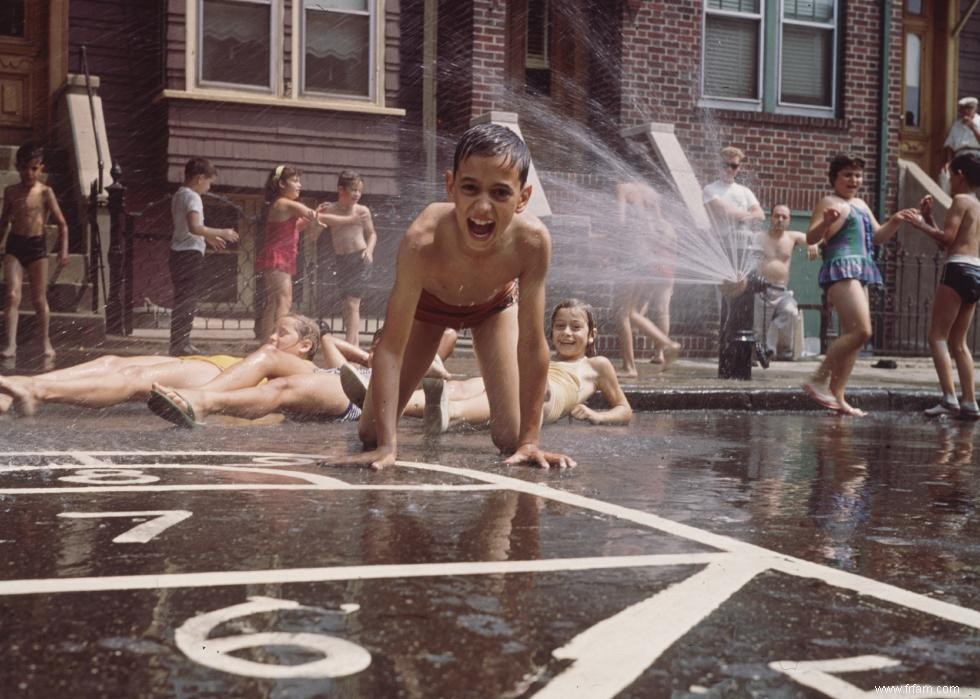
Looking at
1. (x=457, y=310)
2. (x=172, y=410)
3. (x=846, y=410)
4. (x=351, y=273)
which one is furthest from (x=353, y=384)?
(x=351, y=273)

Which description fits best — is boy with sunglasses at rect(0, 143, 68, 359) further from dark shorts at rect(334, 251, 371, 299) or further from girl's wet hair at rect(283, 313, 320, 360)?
girl's wet hair at rect(283, 313, 320, 360)

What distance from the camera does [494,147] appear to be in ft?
17.8

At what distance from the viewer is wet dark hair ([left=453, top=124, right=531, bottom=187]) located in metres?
5.43

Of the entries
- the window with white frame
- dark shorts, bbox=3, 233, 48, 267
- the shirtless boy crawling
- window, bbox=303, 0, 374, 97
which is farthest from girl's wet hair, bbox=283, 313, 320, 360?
window, bbox=303, 0, 374, 97

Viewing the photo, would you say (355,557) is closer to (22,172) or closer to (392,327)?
(392,327)

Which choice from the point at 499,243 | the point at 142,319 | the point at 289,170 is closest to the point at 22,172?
the point at 289,170

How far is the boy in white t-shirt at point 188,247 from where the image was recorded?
11.8m

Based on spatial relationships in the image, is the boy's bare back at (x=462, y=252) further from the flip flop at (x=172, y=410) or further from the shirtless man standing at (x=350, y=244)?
the shirtless man standing at (x=350, y=244)

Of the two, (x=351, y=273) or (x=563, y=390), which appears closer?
(x=563, y=390)

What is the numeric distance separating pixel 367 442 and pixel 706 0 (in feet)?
43.0

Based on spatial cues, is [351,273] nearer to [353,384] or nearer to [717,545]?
[353,384]

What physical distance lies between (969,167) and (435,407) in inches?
184

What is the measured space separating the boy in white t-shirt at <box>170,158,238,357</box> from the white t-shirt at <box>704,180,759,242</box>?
220 inches

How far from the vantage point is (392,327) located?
5.74m
